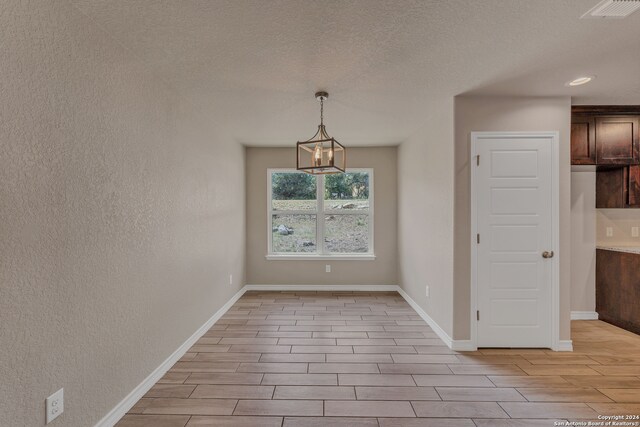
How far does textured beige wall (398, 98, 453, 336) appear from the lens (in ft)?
10.9

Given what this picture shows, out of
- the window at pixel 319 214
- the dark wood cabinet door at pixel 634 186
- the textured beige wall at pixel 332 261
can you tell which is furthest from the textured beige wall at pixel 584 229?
the window at pixel 319 214

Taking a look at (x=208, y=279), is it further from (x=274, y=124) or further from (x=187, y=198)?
(x=274, y=124)

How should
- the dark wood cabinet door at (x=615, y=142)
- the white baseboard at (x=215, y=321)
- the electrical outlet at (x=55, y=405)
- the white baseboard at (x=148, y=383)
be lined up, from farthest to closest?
the dark wood cabinet door at (x=615, y=142)
the white baseboard at (x=215, y=321)
the white baseboard at (x=148, y=383)
the electrical outlet at (x=55, y=405)

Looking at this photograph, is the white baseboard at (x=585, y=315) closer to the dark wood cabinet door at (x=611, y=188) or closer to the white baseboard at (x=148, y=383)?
the dark wood cabinet door at (x=611, y=188)

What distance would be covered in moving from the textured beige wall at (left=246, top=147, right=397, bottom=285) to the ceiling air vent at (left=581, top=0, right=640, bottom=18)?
3.72 m

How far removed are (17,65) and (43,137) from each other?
0.32 metres

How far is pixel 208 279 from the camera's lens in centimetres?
378

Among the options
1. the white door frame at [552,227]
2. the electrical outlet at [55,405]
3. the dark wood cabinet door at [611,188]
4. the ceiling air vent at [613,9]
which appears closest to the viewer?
the electrical outlet at [55,405]

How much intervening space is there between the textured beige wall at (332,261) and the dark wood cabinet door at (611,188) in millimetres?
2706

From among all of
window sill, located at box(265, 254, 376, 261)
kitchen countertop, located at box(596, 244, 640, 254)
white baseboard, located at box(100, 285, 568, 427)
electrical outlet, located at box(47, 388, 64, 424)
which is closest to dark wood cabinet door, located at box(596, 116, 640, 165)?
kitchen countertop, located at box(596, 244, 640, 254)

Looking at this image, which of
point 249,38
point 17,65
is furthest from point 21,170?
point 249,38

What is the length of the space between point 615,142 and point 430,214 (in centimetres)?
209

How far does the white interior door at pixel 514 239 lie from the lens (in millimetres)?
3117

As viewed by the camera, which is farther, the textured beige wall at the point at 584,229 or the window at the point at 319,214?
the window at the point at 319,214
